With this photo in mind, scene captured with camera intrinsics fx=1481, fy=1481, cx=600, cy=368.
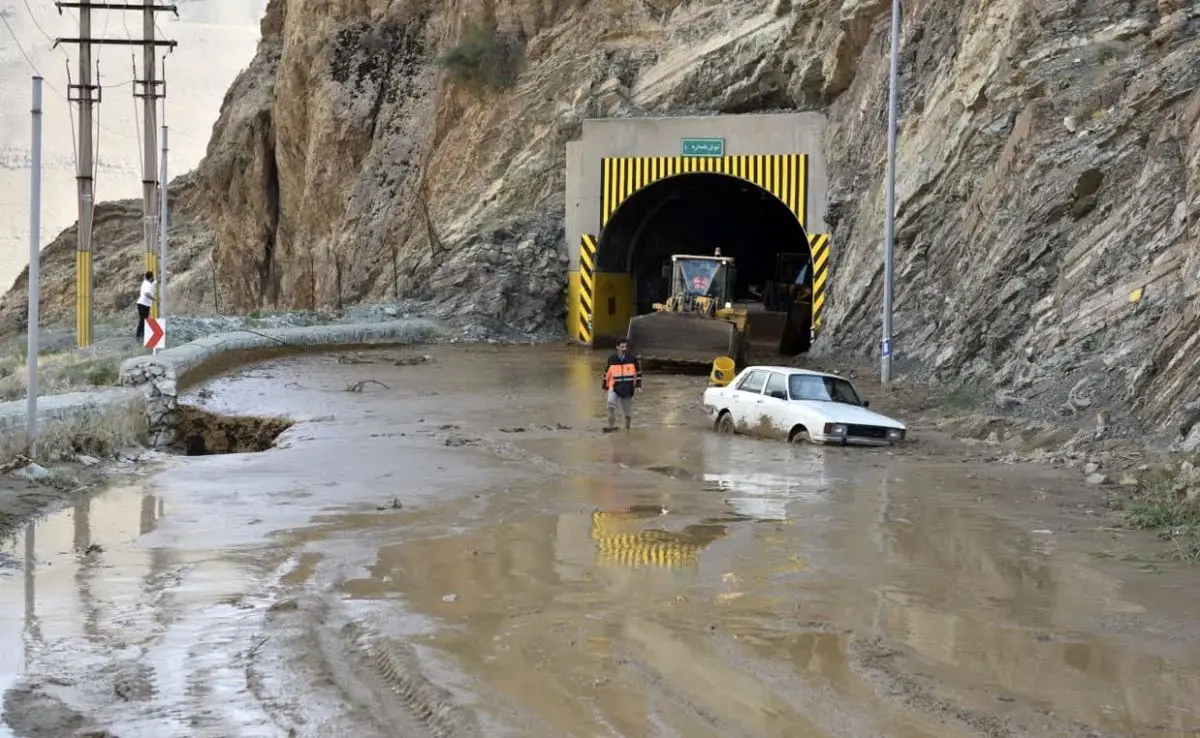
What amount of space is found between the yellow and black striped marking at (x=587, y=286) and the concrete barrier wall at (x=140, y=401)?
28.4 feet

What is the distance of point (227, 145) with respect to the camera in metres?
67.1

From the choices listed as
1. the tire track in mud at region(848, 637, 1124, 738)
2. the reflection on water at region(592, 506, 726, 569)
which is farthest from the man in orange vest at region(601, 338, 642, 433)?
the tire track in mud at region(848, 637, 1124, 738)

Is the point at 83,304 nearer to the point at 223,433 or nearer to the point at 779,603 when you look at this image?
the point at 223,433

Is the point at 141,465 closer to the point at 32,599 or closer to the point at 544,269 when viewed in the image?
the point at 32,599

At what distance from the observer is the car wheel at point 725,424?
22312mm

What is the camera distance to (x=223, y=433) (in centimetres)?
2320

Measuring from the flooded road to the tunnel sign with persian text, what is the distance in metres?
24.0

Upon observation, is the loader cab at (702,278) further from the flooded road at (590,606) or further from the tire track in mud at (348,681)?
the tire track in mud at (348,681)

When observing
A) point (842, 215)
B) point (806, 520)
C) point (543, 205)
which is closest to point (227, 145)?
point (543, 205)

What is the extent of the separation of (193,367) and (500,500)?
14.6 metres

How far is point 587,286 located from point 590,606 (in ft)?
113

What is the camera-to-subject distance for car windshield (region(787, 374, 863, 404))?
21766mm

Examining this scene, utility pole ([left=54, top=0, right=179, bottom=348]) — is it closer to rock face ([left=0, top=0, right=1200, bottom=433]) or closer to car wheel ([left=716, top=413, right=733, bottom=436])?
rock face ([left=0, top=0, right=1200, bottom=433])

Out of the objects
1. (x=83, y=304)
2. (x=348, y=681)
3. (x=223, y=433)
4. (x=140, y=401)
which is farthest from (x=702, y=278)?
(x=348, y=681)
